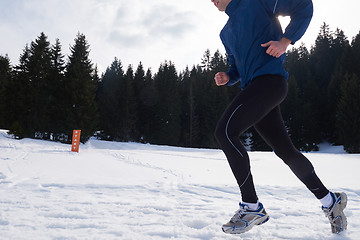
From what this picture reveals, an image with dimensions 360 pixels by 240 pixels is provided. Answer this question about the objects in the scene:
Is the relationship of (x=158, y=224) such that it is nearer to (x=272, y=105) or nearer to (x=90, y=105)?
(x=272, y=105)

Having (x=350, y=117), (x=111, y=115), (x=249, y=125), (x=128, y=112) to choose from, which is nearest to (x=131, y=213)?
(x=249, y=125)

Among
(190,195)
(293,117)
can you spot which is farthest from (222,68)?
(190,195)

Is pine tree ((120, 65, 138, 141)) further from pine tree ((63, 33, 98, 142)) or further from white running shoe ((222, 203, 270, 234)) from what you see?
white running shoe ((222, 203, 270, 234))

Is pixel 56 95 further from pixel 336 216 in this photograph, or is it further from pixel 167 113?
pixel 336 216

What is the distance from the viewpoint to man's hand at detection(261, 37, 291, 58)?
1.49 metres

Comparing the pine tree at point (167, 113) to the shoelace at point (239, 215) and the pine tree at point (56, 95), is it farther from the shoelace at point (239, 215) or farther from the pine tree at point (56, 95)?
the shoelace at point (239, 215)

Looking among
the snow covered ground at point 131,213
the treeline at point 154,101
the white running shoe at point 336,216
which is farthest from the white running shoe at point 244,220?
the treeline at point 154,101

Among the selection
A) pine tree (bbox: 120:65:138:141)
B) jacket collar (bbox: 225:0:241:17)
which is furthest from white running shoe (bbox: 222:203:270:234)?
pine tree (bbox: 120:65:138:141)

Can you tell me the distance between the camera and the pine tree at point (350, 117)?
84.3 feet

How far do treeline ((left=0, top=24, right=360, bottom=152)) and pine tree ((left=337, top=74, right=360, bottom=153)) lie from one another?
9cm

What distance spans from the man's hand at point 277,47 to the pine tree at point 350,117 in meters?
29.9

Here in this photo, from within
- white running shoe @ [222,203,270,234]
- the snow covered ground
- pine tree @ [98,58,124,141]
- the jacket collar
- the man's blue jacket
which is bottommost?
the snow covered ground

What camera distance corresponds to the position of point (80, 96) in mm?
21328

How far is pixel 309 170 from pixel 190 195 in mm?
1685
